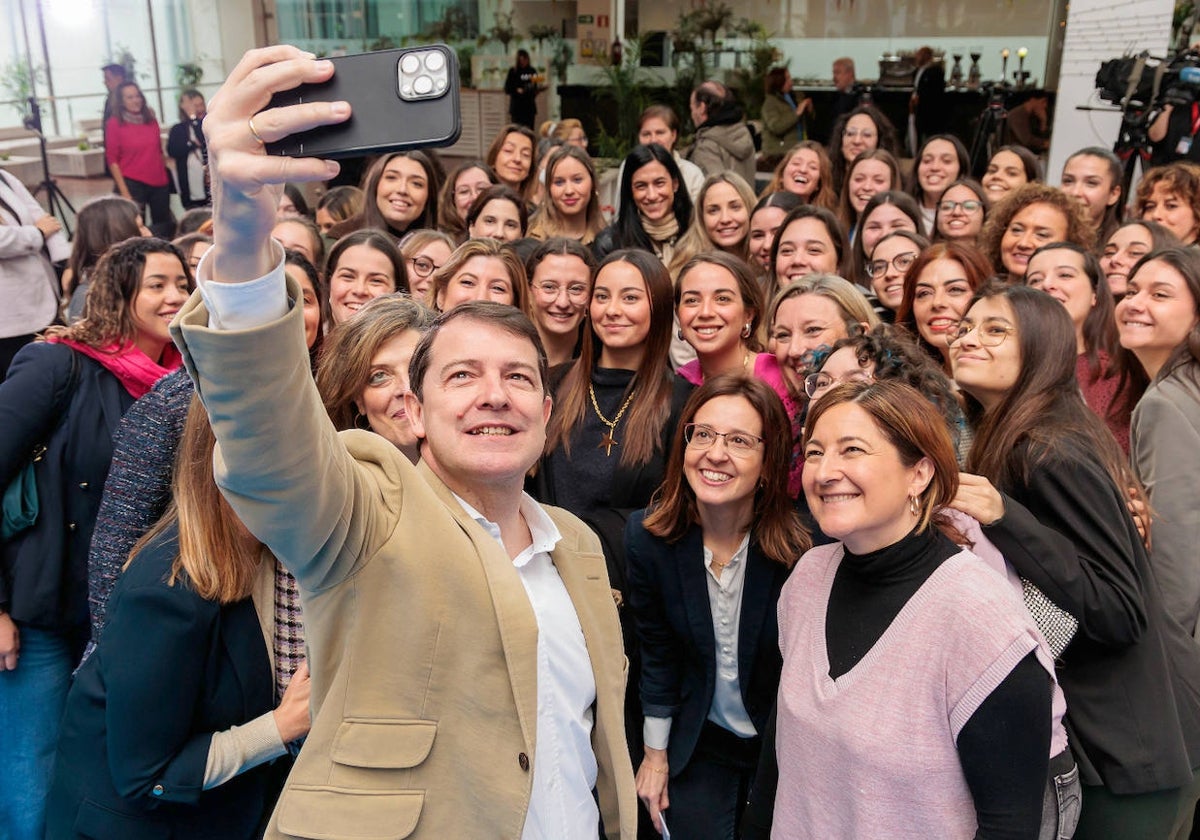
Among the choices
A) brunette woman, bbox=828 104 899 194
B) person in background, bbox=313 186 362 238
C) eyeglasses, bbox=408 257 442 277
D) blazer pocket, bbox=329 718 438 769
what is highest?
brunette woman, bbox=828 104 899 194

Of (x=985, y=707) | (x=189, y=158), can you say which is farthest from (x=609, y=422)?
(x=189, y=158)

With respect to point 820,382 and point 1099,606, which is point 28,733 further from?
point 1099,606

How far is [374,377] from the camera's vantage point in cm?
233

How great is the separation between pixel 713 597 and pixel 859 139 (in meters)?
4.21

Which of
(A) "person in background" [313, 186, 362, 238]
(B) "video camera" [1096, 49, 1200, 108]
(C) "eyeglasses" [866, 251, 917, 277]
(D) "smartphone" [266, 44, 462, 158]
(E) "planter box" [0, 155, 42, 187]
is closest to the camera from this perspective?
(D) "smartphone" [266, 44, 462, 158]

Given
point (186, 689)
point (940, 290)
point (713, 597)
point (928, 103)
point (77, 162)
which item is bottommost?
point (713, 597)

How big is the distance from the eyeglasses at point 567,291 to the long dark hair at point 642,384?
0.45 ft

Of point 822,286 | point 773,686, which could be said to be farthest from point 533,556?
point 822,286

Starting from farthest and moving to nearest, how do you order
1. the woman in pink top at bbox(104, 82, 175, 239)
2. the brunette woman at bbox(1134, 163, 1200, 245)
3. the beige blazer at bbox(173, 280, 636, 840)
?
1. the woman in pink top at bbox(104, 82, 175, 239)
2. the brunette woman at bbox(1134, 163, 1200, 245)
3. the beige blazer at bbox(173, 280, 636, 840)

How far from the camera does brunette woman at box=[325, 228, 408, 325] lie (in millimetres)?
3354

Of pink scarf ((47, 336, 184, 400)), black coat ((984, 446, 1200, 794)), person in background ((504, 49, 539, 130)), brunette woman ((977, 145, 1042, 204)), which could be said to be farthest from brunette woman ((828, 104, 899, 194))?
person in background ((504, 49, 539, 130))

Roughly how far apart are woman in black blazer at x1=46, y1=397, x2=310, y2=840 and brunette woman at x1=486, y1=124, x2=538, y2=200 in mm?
4220

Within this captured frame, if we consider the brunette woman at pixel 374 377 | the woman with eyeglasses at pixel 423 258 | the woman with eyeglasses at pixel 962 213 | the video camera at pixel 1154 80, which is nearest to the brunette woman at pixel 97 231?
the woman with eyeglasses at pixel 423 258

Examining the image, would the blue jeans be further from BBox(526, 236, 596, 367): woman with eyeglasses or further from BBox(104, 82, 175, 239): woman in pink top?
BBox(104, 82, 175, 239): woman in pink top
